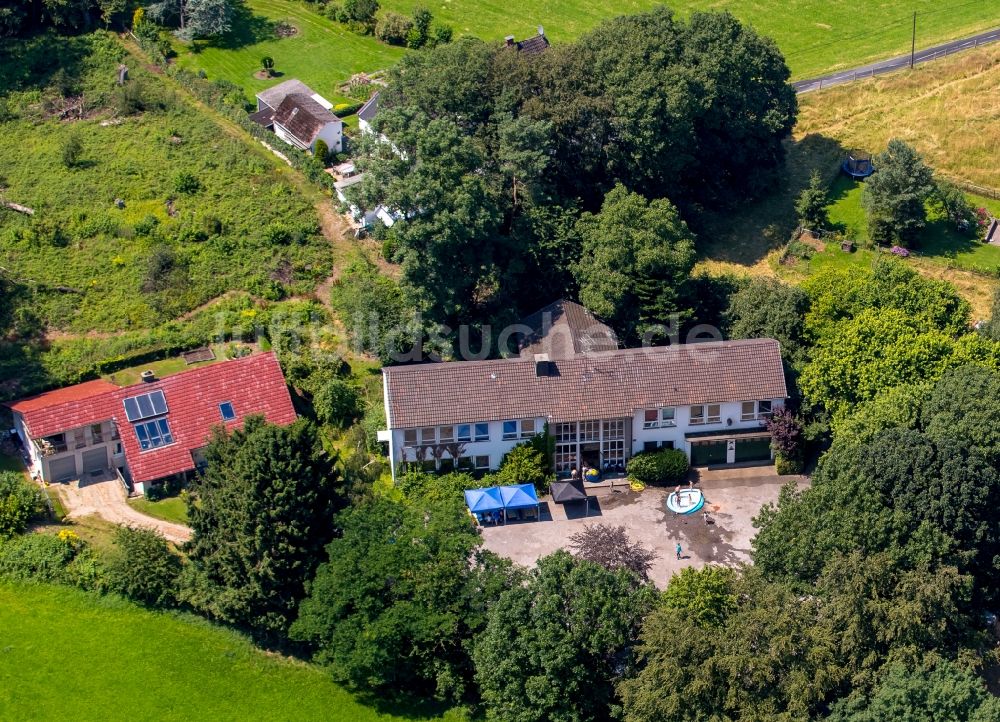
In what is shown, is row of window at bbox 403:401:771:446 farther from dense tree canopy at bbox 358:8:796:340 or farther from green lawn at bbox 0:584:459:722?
green lawn at bbox 0:584:459:722

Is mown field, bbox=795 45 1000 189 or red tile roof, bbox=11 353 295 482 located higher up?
mown field, bbox=795 45 1000 189

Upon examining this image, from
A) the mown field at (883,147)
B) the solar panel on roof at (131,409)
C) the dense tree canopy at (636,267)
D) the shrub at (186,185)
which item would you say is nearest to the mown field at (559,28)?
the mown field at (883,147)

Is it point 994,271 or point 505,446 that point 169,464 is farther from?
point 994,271

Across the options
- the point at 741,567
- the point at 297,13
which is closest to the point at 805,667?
the point at 741,567

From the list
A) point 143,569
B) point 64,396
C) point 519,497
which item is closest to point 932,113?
point 519,497

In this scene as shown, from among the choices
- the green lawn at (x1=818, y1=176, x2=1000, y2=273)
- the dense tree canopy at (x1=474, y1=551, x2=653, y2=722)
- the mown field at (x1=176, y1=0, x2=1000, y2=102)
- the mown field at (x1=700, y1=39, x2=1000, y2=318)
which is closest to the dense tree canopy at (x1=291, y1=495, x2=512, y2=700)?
the dense tree canopy at (x1=474, y1=551, x2=653, y2=722)

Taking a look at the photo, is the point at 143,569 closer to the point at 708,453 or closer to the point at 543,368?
the point at 543,368
